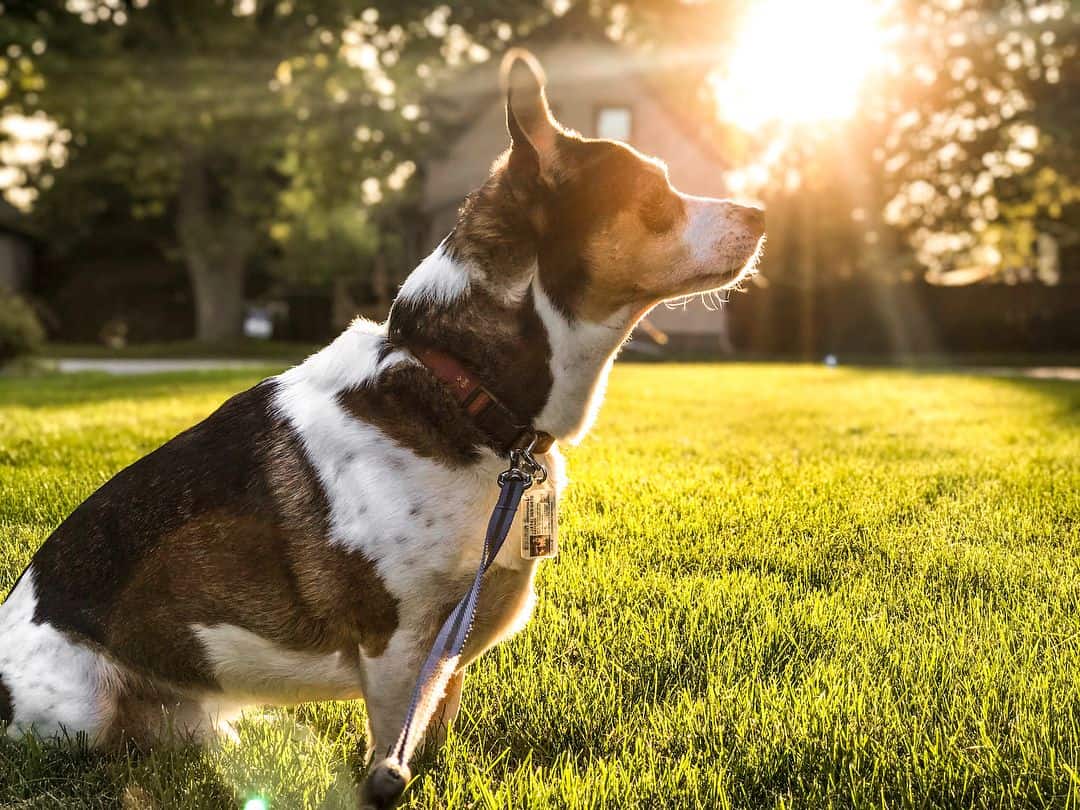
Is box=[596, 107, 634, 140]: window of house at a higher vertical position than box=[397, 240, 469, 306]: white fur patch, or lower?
higher

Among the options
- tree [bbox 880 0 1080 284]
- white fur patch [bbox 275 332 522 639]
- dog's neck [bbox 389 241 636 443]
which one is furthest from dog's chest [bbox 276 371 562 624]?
Answer: tree [bbox 880 0 1080 284]

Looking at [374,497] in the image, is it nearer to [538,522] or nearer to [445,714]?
[538,522]

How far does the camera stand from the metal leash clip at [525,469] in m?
2.76

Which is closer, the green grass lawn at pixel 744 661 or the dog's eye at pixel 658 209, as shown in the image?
the green grass lawn at pixel 744 661

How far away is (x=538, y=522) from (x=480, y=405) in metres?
0.35

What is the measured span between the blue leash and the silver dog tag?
0.04 meters

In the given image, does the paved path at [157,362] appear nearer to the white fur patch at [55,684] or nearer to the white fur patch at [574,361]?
the white fur patch at [55,684]

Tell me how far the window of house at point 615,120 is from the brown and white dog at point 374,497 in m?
32.2

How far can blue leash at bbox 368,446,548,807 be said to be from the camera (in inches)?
99.7

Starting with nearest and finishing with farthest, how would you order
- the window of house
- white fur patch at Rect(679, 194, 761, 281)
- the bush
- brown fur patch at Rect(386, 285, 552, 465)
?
1. brown fur patch at Rect(386, 285, 552, 465)
2. white fur patch at Rect(679, 194, 761, 281)
3. the bush
4. the window of house

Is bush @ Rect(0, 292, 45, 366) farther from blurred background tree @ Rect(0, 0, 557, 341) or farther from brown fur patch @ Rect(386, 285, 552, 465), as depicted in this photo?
brown fur patch @ Rect(386, 285, 552, 465)

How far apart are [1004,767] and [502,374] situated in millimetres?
1738

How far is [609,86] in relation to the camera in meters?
34.0

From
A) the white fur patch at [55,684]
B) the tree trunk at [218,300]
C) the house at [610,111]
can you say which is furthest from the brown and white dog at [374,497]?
the tree trunk at [218,300]
